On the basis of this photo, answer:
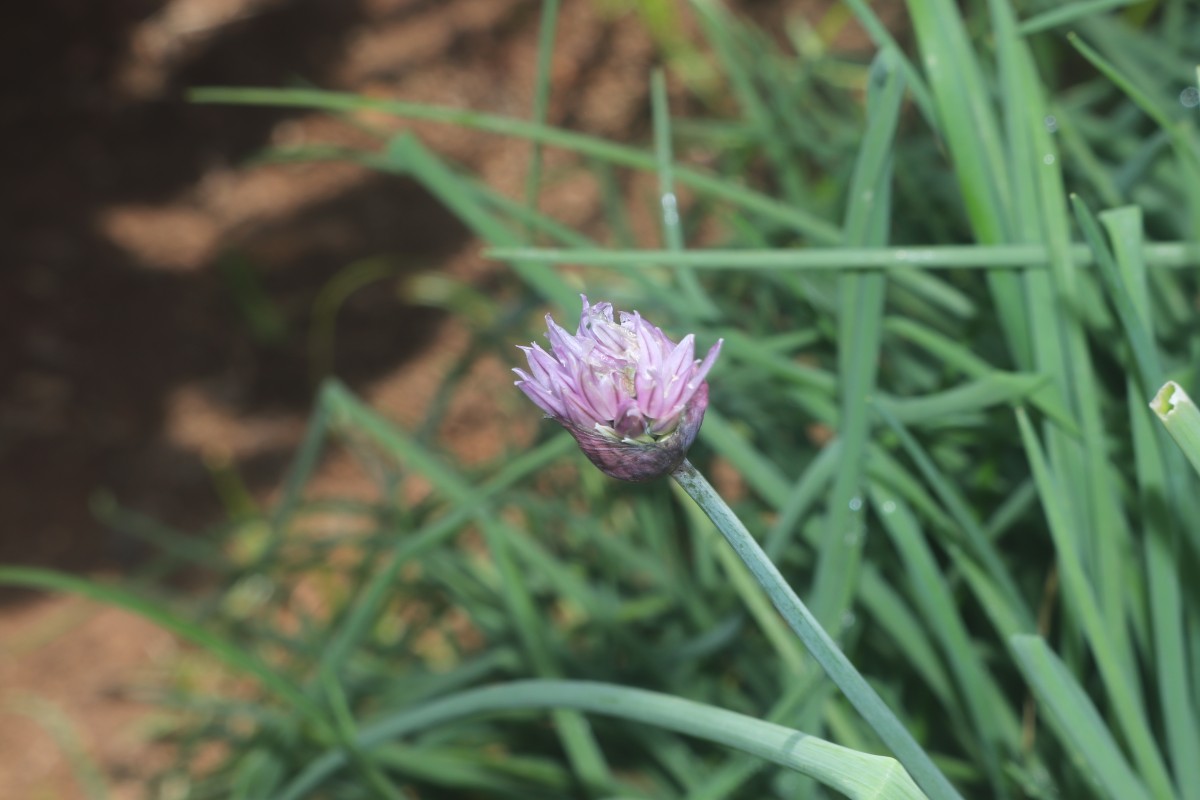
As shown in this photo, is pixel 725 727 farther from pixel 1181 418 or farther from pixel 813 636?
pixel 1181 418

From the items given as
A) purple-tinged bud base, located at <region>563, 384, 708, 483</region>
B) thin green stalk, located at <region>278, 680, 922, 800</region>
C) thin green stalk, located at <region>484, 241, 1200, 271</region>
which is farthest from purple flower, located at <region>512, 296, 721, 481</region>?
thin green stalk, located at <region>484, 241, 1200, 271</region>

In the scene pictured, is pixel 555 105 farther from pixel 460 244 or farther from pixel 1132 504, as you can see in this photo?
pixel 1132 504

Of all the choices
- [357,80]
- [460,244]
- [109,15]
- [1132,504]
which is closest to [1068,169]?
[1132,504]

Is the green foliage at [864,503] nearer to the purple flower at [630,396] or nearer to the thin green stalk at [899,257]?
the thin green stalk at [899,257]

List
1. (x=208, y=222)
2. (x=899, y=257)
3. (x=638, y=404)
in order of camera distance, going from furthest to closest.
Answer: (x=208, y=222) → (x=899, y=257) → (x=638, y=404)

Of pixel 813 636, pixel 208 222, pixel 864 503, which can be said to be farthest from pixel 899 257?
pixel 208 222

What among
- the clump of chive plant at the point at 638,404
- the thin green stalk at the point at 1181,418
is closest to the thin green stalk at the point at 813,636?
the clump of chive plant at the point at 638,404
